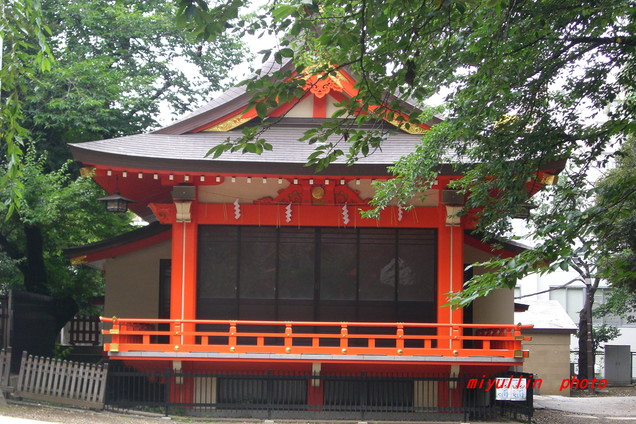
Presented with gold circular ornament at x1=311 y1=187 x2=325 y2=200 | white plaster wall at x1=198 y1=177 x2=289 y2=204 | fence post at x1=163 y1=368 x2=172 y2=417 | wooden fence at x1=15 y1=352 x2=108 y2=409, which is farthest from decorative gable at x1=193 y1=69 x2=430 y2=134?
wooden fence at x1=15 y1=352 x2=108 y2=409

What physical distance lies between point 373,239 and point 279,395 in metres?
3.78

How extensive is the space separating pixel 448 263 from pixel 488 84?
5589mm

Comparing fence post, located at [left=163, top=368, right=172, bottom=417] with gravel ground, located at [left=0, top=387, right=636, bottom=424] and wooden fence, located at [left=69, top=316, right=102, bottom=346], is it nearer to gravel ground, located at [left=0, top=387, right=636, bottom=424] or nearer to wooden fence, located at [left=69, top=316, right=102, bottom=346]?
gravel ground, located at [left=0, top=387, right=636, bottom=424]

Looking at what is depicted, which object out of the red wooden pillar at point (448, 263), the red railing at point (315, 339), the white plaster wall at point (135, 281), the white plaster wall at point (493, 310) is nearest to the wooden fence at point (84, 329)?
the white plaster wall at point (135, 281)

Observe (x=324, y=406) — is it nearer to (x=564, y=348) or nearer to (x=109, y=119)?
(x=109, y=119)

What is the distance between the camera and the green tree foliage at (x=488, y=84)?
818 cm

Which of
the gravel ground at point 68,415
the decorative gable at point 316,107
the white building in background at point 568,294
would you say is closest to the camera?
the gravel ground at point 68,415

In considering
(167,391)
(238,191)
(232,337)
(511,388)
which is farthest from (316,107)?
(511,388)

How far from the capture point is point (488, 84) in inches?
442

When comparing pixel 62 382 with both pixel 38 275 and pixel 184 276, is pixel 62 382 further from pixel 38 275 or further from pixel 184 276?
pixel 38 275

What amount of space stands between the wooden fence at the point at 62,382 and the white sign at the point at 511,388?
770cm

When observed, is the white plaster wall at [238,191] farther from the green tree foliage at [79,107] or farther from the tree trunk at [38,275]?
the tree trunk at [38,275]

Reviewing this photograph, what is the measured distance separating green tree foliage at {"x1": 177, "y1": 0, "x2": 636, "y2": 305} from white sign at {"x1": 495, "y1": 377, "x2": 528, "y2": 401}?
3551 millimetres

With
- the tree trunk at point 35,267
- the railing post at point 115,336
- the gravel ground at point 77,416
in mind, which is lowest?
the gravel ground at point 77,416
